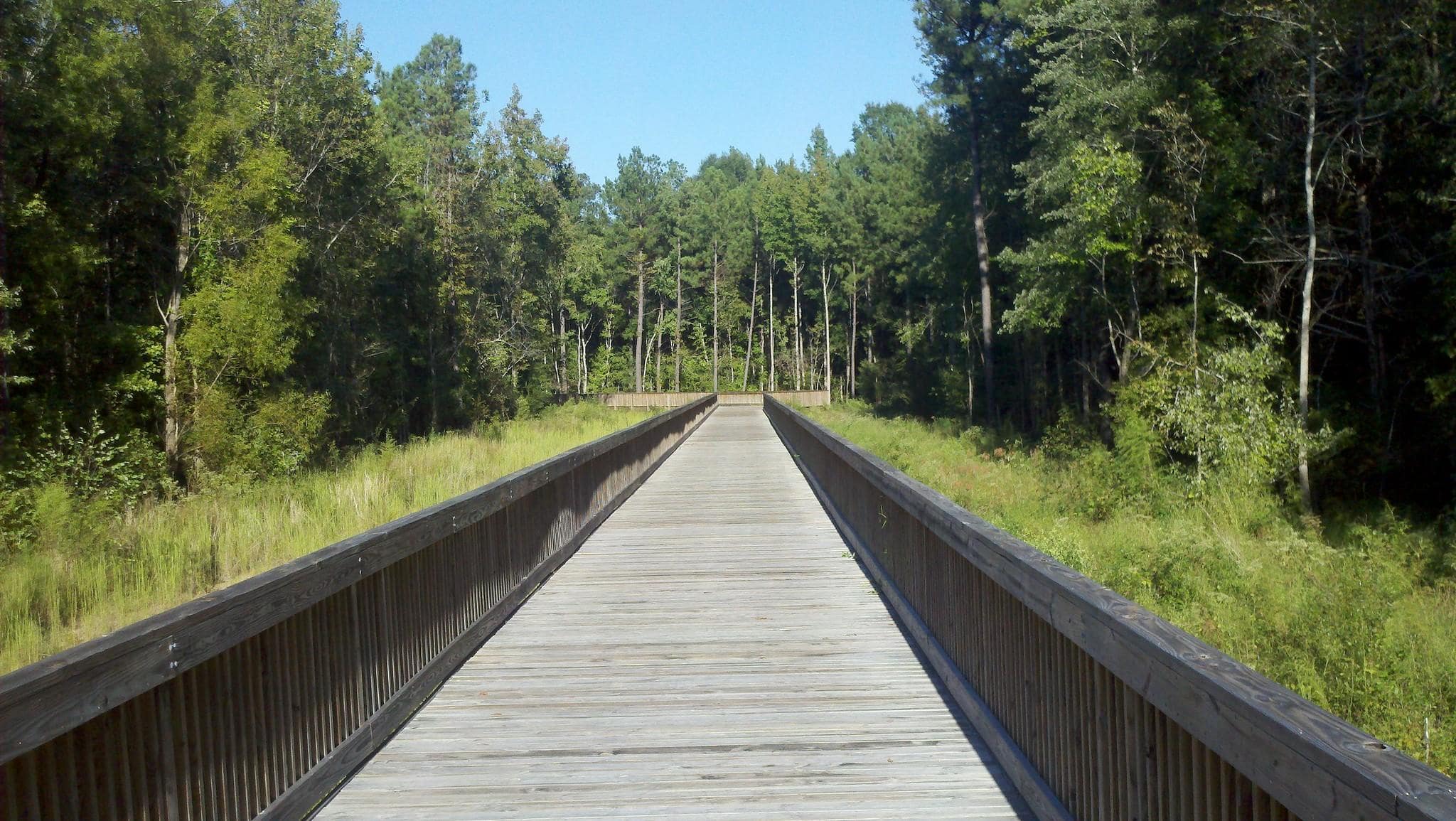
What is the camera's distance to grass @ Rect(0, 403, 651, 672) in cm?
830

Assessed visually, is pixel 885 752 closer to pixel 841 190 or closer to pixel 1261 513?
pixel 1261 513

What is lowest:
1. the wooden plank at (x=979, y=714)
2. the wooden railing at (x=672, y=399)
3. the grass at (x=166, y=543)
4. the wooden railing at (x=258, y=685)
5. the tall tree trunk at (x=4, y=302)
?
the wooden railing at (x=672, y=399)

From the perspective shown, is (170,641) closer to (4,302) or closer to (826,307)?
(4,302)

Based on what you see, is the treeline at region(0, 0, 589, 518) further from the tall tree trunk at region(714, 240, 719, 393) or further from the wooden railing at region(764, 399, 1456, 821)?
the tall tree trunk at region(714, 240, 719, 393)

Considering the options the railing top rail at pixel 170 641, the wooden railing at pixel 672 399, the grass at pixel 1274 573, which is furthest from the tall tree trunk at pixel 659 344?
the railing top rail at pixel 170 641

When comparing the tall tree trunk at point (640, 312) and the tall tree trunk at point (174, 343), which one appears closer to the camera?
the tall tree trunk at point (174, 343)

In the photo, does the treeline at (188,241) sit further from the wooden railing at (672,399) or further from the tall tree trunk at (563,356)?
the tall tree trunk at (563,356)

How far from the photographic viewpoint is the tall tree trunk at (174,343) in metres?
22.5

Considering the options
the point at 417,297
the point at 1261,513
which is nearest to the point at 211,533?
the point at 1261,513

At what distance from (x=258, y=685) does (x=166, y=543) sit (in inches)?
333

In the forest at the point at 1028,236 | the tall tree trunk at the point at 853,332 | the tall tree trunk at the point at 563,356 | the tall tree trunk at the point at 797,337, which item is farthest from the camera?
the tall tree trunk at the point at 797,337

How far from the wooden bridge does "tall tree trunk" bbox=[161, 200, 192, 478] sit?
16.8 metres

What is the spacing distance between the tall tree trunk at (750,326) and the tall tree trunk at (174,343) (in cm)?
7419

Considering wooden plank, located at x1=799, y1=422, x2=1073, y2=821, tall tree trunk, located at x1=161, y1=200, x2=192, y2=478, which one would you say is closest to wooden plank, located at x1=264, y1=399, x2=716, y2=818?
wooden plank, located at x1=799, y1=422, x2=1073, y2=821
